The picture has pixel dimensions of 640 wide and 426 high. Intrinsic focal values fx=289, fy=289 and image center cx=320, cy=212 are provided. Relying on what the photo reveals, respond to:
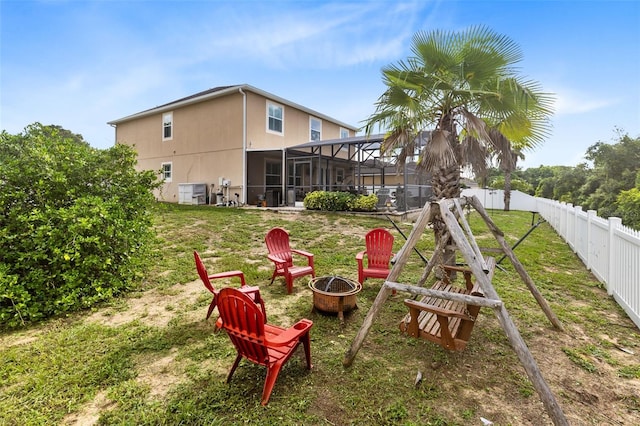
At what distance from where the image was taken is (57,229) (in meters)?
3.72

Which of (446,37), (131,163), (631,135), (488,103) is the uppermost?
(631,135)

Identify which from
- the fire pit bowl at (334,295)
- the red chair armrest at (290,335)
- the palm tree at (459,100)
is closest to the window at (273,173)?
the palm tree at (459,100)

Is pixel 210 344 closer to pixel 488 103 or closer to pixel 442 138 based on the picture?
pixel 442 138

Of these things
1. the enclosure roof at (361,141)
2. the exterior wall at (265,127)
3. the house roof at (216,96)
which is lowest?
the enclosure roof at (361,141)

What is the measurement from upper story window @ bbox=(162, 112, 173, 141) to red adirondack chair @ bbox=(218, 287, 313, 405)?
18.8 metres

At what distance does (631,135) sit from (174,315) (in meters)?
28.4

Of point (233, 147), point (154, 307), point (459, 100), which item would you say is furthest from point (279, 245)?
point (233, 147)

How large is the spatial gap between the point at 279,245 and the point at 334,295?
1.80 metres

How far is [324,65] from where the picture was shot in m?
16.5

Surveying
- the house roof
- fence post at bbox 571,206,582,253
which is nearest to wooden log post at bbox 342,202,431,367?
fence post at bbox 571,206,582,253

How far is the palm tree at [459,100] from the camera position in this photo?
4363 millimetres

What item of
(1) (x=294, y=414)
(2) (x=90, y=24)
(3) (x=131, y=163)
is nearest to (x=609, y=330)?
(1) (x=294, y=414)

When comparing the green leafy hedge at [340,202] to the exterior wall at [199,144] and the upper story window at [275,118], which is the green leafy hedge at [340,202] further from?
the upper story window at [275,118]

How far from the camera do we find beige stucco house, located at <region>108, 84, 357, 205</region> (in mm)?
15250
